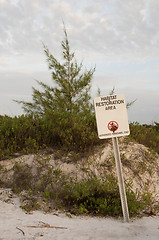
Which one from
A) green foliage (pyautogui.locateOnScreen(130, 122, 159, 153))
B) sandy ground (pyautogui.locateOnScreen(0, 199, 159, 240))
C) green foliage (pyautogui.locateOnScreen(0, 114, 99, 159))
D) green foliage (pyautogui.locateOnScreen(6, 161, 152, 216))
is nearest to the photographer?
sandy ground (pyautogui.locateOnScreen(0, 199, 159, 240))

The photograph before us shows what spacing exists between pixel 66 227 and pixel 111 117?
2.25 metres

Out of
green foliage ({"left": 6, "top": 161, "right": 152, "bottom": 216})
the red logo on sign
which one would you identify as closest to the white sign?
the red logo on sign

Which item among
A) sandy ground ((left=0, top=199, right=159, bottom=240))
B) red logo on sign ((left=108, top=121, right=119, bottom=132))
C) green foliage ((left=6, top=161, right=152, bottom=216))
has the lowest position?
sandy ground ((left=0, top=199, right=159, bottom=240))

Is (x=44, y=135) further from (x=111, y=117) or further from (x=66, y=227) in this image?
(x=66, y=227)

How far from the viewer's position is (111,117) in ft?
16.2

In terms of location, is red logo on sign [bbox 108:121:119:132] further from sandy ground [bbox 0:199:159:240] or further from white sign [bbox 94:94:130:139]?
sandy ground [bbox 0:199:159:240]

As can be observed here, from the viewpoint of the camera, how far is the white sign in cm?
491

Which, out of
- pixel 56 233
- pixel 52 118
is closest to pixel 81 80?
pixel 52 118

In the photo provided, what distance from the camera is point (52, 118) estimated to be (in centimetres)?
799

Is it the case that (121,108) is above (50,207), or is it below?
above

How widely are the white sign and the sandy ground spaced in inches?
67.1

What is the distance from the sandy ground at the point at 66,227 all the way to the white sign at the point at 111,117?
5.59 ft

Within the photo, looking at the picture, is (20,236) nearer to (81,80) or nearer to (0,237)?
(0,237)

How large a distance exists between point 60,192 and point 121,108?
95.5 inches
